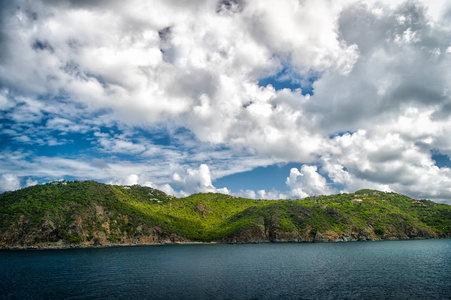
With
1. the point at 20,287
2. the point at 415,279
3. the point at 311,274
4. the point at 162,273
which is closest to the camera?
the point at 20,287

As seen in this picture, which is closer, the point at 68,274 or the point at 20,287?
the point at 20,287

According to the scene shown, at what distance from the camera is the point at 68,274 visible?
7738cm

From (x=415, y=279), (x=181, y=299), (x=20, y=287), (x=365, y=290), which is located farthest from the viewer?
(x=415, y=279)

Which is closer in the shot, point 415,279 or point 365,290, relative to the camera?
point 365,290

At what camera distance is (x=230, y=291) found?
180 ft

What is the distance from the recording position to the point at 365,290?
2144 inches

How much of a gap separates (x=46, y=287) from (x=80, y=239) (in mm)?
161340

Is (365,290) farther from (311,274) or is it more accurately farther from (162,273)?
(162,273)

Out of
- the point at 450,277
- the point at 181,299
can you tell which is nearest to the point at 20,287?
the point at 181,299

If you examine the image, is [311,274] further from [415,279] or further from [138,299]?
[138,299]

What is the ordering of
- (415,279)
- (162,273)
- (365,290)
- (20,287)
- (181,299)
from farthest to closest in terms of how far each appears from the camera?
(162,273) < (415,279) < (20,287) < (365,290) < (181,299)

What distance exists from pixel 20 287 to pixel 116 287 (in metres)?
22.7

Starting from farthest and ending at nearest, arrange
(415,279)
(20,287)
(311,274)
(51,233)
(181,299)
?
(51,233)
(311,274)
(415,279)
(20,287)
(181,299)

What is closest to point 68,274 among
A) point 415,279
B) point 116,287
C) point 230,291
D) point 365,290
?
point 116,287
